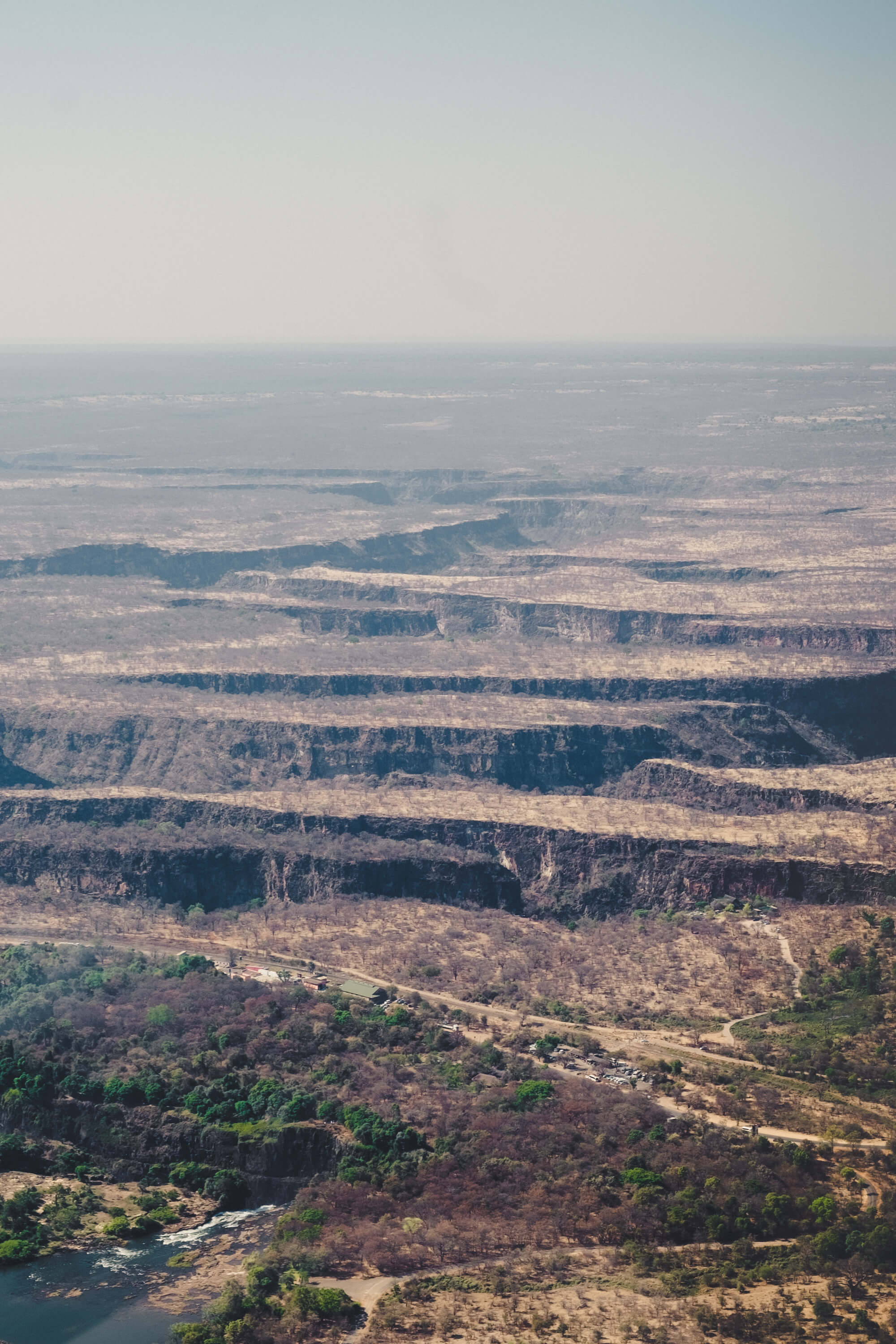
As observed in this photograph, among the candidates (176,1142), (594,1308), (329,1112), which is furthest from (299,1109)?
(594,1308)

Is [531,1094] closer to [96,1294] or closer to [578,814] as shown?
[96,1294]

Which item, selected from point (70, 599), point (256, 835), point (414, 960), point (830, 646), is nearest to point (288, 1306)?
point (414, 960)

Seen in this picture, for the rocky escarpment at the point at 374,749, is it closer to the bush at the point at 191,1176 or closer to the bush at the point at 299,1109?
the bush at the point at 299,1109

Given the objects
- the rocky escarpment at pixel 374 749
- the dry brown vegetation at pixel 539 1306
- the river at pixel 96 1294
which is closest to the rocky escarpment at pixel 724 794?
the rocky escarpment at pixel 374 749

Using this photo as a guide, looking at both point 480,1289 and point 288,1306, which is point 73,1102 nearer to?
point 288,1306

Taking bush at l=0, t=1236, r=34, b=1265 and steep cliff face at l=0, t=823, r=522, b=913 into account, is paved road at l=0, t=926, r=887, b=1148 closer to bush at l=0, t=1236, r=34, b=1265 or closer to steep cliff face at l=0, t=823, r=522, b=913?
steep cliff face at l=0, t=823, r=522, b=913

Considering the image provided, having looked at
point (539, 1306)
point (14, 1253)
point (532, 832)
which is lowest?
point (14, 1253)

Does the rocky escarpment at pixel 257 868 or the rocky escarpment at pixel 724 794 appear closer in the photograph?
the rocky escarpment at pixel 257 868
